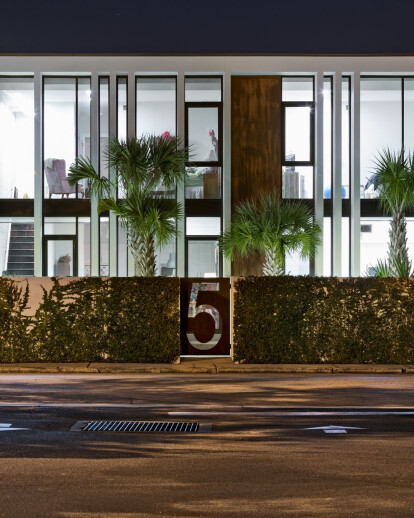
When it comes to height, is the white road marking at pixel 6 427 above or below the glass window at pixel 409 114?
below

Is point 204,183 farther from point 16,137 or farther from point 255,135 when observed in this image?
point 16,137

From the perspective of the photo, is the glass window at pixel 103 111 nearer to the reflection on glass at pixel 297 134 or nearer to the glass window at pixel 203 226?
the glass window at pixel 203 226

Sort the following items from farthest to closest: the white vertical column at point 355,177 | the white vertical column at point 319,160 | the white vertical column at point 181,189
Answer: the white vertical column at point 355,177 → the white vertical column at point 319,160 → the white vertical column at point 181,189

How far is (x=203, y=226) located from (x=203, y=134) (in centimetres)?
274

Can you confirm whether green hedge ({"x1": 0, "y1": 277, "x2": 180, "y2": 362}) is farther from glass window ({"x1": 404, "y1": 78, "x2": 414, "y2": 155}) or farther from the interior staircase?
glass window ({"x1": 404, "y1": 78, "x2": 414, "y2": 155})

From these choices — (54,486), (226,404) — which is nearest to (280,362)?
(226,404)

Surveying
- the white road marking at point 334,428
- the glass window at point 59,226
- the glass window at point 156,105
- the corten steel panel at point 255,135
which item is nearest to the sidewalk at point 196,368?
the white road marking at point 334,428

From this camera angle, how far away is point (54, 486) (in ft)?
20.0

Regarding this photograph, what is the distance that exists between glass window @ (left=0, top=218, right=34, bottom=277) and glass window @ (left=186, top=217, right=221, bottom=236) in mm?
4735

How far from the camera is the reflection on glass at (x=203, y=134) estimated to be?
22859 millimetres

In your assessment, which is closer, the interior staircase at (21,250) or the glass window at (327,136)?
the interior staircase at (21,250)

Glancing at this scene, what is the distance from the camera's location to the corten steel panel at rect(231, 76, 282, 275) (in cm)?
2266

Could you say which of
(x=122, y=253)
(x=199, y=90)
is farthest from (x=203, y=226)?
(x=199, y=90)

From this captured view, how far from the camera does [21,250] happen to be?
23.1 meters
